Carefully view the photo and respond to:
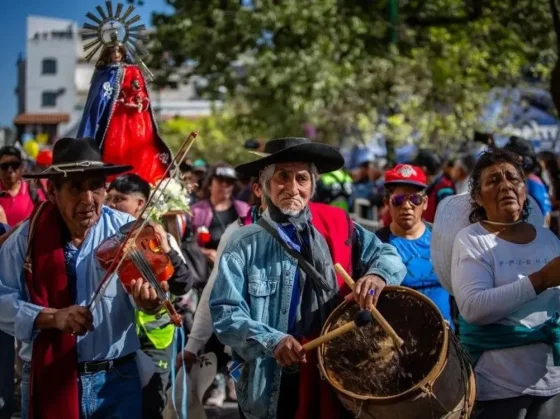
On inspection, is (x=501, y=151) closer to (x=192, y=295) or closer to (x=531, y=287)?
(x=531, y=287)

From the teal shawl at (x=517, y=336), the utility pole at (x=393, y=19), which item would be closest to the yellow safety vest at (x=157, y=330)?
the teal shawl at (x=517, y=336)

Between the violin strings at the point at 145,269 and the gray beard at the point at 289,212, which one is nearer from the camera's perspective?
the violin strings at the point at 145,269

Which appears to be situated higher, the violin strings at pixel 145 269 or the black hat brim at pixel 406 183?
the black hat brim at pixel 406 183

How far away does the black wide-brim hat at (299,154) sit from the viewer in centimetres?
471

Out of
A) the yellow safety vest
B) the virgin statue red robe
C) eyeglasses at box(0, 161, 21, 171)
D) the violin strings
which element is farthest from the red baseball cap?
eyeglasses at box(0, 161, 21, 171)

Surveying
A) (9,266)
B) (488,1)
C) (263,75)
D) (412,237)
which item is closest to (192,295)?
(412,237)

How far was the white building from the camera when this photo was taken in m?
86.8

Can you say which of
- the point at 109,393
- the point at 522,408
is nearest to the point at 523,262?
the point at 522,408

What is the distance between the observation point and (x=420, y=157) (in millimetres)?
10477

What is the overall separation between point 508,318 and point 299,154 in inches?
47.9

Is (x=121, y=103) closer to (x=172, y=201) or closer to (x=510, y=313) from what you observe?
(x=172, y=201)

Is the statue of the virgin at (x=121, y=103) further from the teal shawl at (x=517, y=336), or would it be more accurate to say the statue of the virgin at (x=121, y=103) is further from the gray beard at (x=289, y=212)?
the teal shawl at (x=517, y=336)

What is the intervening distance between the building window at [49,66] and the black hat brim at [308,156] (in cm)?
8601

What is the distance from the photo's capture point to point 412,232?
7.01 metres
